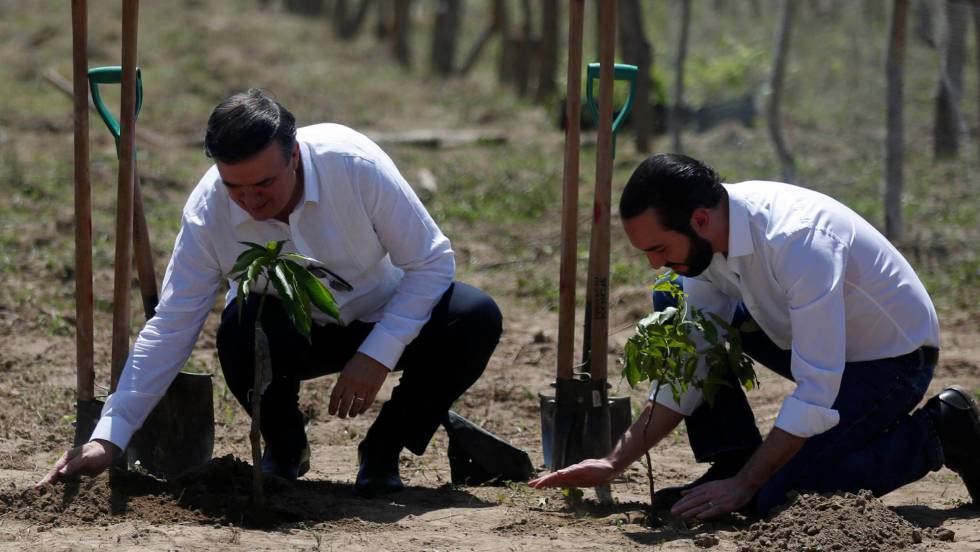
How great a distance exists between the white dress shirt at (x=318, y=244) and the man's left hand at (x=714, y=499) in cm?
89

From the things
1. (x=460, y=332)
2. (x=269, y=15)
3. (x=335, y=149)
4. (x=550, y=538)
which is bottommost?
(x=550, y=538)

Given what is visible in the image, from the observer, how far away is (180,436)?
372 centimetres

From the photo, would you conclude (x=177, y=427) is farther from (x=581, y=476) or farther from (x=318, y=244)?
(x=581, y=476)

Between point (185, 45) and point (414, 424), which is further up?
point (185, 45)

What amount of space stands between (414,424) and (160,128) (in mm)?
7683

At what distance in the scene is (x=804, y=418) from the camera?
3.05 metres

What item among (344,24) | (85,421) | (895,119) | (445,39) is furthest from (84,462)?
(344,24)

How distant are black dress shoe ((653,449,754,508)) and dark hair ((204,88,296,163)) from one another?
1.41 metres

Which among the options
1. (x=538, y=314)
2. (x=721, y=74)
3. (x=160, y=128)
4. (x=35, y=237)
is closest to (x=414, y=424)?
(x=538, y=314)

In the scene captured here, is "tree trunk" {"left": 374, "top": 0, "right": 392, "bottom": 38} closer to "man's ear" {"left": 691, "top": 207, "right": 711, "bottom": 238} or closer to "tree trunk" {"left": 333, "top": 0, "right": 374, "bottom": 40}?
"tree trunk" {"left": 333, "top": 0, "right": 374, "bottom": 40}

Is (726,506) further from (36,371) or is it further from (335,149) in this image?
(36,371)

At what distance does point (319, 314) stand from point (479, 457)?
2.17 ft

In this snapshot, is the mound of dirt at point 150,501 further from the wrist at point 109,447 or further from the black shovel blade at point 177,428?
the black shovel blade at point 177,428

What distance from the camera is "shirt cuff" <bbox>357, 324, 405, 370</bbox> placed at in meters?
3.41
